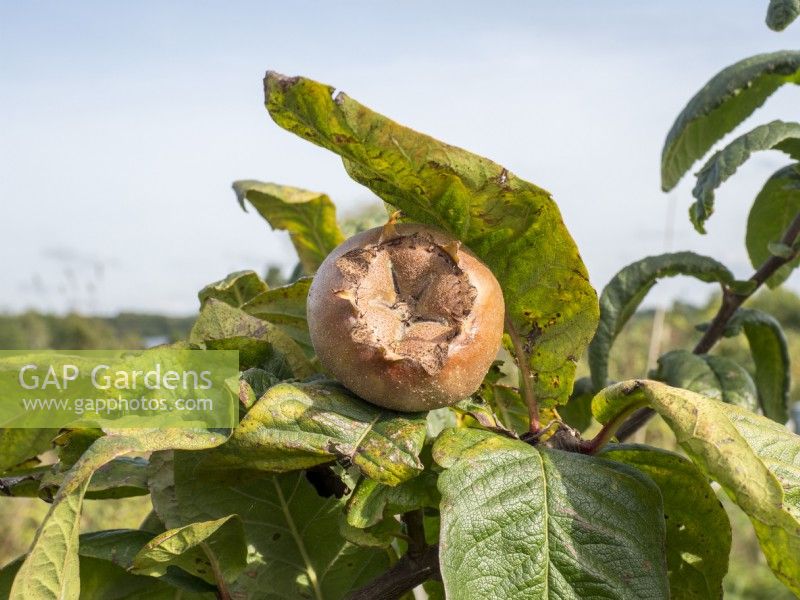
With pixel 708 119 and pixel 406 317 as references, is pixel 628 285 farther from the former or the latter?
pixel 406 317

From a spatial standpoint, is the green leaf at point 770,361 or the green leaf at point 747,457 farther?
Result: the green leaf at point 770,361

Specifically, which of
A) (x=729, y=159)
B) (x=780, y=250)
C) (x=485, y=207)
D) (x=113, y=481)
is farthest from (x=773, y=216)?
(x=113, y=481)

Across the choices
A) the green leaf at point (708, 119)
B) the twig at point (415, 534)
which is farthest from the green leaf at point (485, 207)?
the green leaf at point (708, 119)

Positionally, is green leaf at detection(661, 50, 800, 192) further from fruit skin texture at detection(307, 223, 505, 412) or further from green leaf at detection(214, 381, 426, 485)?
green leaf at detection(214, 381, 426, 485)

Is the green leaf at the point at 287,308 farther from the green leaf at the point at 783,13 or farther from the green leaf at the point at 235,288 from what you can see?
the green leaf at the point at 783,13

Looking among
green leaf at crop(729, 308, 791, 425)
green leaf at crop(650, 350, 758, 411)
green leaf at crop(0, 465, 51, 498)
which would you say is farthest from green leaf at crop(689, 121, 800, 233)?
green leaf at crop(0, 465, 51, 498)

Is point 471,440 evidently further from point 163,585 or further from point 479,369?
point 163,585

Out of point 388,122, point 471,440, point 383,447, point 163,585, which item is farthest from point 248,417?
point 163,585
